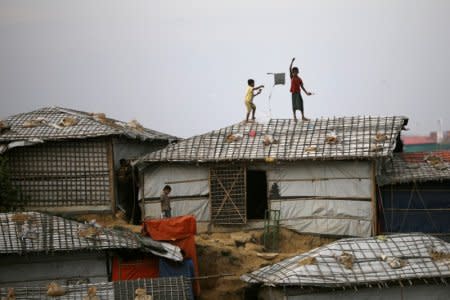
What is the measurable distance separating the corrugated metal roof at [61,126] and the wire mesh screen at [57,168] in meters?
0.35

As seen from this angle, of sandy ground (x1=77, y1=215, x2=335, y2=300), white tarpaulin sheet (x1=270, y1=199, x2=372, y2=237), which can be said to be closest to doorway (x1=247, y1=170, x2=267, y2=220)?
white tarpaulin sheet (x1=270, y1=199, x2=372, y2=237)

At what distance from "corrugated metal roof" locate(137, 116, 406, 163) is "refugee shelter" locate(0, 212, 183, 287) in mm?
4083

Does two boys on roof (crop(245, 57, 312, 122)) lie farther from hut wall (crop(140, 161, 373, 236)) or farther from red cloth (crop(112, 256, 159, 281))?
red cloth (crop(112, 256, 159, 281))

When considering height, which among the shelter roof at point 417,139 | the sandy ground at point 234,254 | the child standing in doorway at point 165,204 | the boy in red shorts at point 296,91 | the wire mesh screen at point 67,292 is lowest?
the shelter roof at point 417,139

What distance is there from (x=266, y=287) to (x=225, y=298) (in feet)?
4.65

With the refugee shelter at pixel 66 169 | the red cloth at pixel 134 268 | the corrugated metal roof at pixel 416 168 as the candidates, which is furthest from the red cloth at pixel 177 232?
the corrugated metal roof at pixel 416 168

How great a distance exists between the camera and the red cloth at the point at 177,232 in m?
19.2

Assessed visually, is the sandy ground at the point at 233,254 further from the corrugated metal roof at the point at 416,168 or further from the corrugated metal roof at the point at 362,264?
the corrugated metal roof at the point at 416,168

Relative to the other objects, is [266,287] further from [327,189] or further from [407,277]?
[327,189]

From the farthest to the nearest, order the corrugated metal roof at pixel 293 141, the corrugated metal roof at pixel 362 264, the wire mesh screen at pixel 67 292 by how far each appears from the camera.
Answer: the corrugated metal roof at pixel 293 141 → the corrugated metal roof at pixel 362 264 → the wire mesh screen at pixel 67 292

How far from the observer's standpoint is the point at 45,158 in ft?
74.1

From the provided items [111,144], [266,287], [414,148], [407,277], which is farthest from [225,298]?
[414,148]

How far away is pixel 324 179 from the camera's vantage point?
71.3 ft

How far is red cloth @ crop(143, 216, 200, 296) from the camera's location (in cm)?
1924
